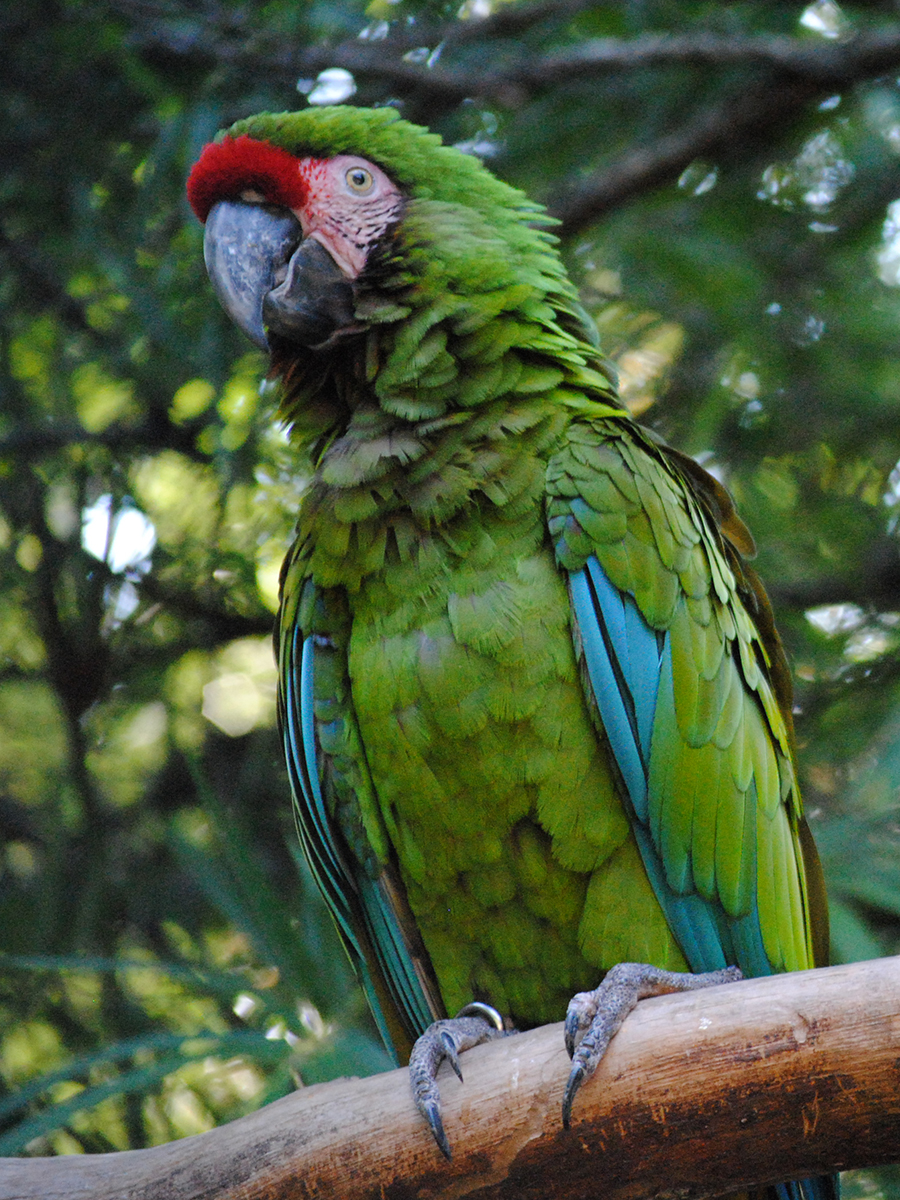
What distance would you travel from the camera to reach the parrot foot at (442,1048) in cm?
142

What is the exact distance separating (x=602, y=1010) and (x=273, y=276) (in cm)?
130

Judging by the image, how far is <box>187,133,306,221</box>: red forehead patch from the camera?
1.90 metres

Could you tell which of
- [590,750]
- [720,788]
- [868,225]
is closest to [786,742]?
→ [720,788]

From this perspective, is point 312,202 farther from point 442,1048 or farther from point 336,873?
point 442,1048

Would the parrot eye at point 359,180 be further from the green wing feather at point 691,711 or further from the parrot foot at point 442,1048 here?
the parrot foot at point 442,1048

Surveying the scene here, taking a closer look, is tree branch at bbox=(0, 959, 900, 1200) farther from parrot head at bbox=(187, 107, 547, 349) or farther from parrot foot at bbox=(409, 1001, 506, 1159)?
parrot head at bbox=(187, 107, 547, 349)

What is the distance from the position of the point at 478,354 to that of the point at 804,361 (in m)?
2.12

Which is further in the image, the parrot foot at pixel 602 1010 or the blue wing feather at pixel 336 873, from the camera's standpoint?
the blue wing feather at pixel 336 873

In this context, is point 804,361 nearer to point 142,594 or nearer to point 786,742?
point 786,742

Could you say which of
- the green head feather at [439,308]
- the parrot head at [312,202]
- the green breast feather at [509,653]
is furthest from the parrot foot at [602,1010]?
the parrot head at [312,202]

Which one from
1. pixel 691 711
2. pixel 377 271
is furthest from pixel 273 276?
pixel 691 711

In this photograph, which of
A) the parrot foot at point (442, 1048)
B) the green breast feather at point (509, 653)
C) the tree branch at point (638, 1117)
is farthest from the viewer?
the green breast feather at point (509, 653)

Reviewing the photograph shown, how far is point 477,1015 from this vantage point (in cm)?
183

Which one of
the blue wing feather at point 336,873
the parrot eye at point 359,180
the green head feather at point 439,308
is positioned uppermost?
the parrot eye at point 359,180
